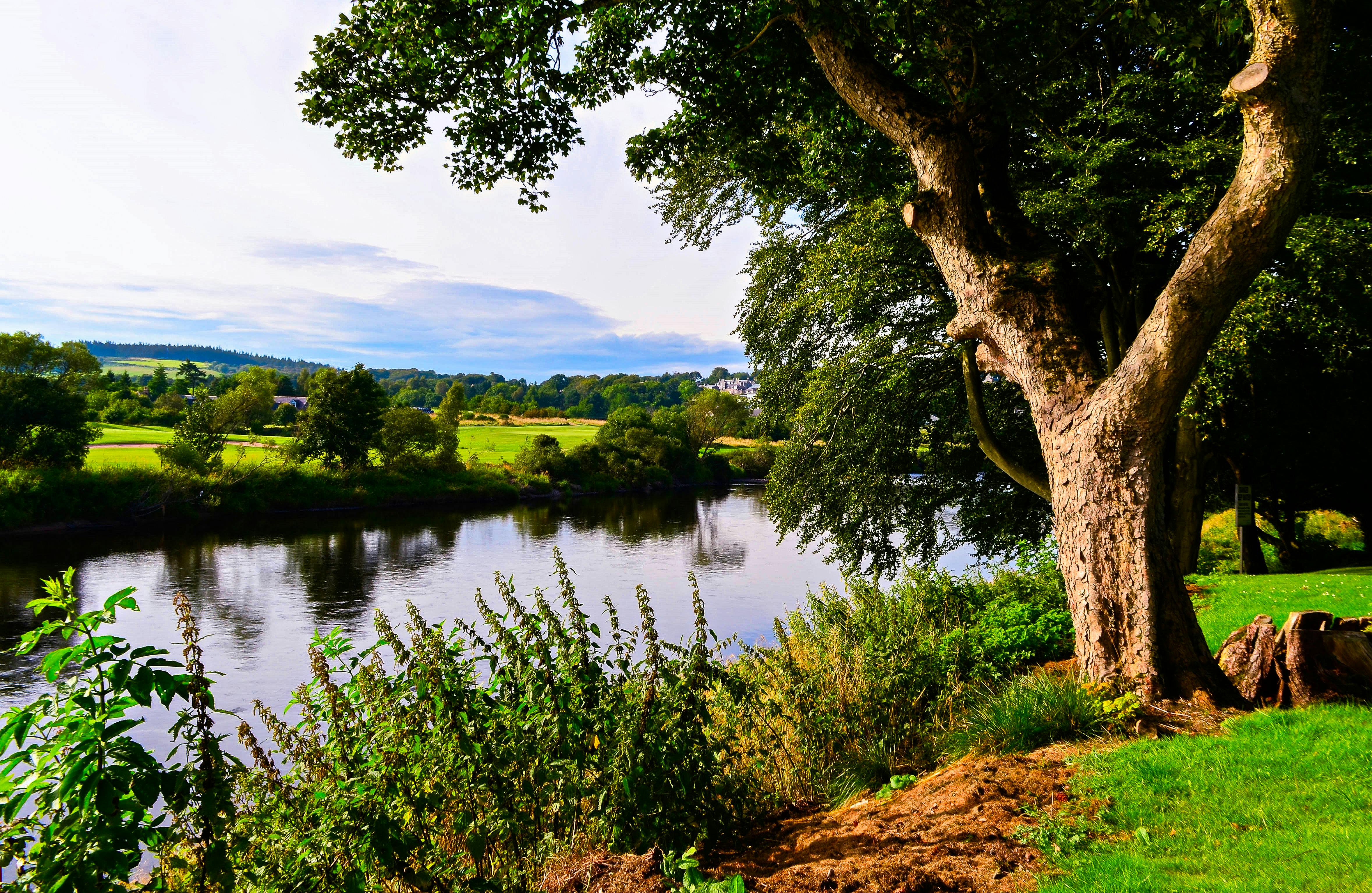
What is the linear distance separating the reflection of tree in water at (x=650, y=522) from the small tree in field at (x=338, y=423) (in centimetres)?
896

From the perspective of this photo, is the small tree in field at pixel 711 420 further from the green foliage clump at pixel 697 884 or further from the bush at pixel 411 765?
the green foliage clump at pixel 697 884

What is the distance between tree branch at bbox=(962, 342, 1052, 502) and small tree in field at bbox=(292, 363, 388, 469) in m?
37.1

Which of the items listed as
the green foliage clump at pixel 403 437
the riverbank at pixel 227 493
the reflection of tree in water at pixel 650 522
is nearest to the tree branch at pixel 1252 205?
the reflection of tree in water at pixel 650 522

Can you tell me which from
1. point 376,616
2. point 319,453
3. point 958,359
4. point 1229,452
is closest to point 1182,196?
point 958,359

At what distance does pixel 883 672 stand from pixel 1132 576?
2.03 metres

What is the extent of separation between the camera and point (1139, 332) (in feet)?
15.8

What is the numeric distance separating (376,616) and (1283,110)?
5372mm

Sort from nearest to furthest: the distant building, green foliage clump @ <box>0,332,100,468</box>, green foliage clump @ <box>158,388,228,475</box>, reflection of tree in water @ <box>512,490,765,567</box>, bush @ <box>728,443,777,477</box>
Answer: the distant building
reflection of tree in water @ <box>512,490,765,567</box>
green foliage clump @ <box>0,332,100,468</box>
green foliage clump @ <box>158,388,228,475</box>
bush @ <box>728,443,777,477</box>

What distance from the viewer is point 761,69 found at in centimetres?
732

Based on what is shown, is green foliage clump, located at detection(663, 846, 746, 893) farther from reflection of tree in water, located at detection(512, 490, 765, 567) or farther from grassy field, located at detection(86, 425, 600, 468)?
grassy field, located at detection(86, 425, 600, 468)

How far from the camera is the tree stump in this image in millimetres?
4559

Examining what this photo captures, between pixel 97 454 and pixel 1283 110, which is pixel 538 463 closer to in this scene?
pixel 97 454

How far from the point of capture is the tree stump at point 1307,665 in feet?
15.0

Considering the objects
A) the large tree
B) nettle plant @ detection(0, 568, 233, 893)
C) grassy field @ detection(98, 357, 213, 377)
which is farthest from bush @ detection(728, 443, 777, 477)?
grassy field @ detection(98, 357, 213, 377)
